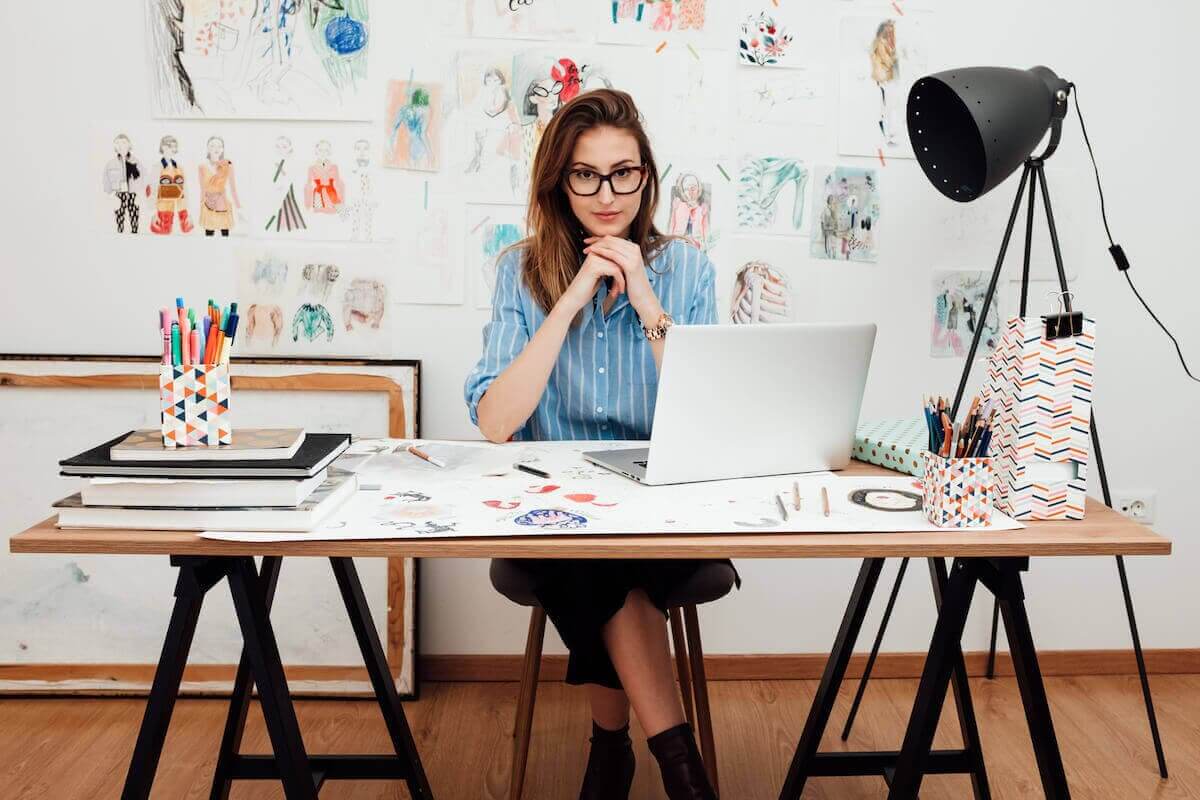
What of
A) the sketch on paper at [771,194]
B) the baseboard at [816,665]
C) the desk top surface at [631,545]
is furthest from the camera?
the baseboard at [816,665]

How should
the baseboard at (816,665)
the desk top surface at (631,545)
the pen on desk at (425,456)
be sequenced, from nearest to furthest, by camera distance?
the desk top surface at (631,545)
the pen on desk at (425,456)
the baseboard at (816,665)

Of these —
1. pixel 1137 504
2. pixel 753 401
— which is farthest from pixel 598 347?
pixel 1137 504

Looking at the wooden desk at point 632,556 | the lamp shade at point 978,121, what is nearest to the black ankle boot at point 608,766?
the wooden desk at point 632,556

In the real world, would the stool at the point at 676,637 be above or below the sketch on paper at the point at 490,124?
below

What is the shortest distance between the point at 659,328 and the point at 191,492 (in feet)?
2.91

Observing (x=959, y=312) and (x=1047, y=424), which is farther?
(x=959, y=312)

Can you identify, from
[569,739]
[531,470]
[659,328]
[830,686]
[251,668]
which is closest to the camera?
[251,668]

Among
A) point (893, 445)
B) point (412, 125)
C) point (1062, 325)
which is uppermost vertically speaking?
point (412, 125)

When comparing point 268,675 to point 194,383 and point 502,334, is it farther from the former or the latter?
point 502,334

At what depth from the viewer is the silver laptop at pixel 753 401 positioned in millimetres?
1333

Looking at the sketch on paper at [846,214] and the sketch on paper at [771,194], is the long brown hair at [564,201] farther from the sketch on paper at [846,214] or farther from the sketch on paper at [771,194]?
the sketch on paper at [846,214]

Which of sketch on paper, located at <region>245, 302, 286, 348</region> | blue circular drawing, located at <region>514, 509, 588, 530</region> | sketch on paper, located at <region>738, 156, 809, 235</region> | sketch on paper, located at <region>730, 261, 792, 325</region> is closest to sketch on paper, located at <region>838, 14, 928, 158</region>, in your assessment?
sketch on paper, located at <region>738, 156, 809, 235</region>

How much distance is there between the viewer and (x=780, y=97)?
95.3 inches

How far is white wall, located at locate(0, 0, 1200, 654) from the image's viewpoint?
2363 mm
